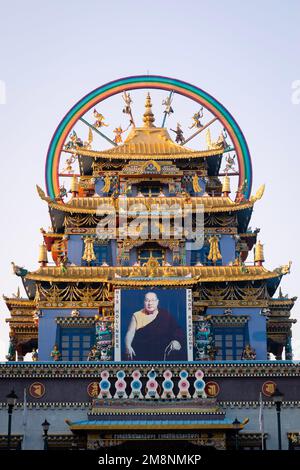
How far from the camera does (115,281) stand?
6394 centimetres

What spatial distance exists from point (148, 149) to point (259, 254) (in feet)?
39.6

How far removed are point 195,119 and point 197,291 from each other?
57.5 feet

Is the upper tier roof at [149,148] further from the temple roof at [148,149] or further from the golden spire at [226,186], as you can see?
the golden spire at [226,186]

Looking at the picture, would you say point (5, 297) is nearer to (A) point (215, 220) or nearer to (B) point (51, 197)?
(B) point (51, 197)

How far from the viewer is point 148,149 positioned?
75125 mm

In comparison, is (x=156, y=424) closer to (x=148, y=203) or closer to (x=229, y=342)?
(x=229, y=342)

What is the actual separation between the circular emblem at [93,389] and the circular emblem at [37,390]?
245 centimetres

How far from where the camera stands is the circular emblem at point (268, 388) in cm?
5850

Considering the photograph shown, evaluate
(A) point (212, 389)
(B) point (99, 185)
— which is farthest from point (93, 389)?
(B) point (99, 185)

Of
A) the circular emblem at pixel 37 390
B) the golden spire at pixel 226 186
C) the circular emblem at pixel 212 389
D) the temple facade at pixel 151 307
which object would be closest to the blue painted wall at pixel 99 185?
the temple facade at pixel 151 307

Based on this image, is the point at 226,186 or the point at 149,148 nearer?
the point at 226,186

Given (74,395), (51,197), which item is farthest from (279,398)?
(51,197)
